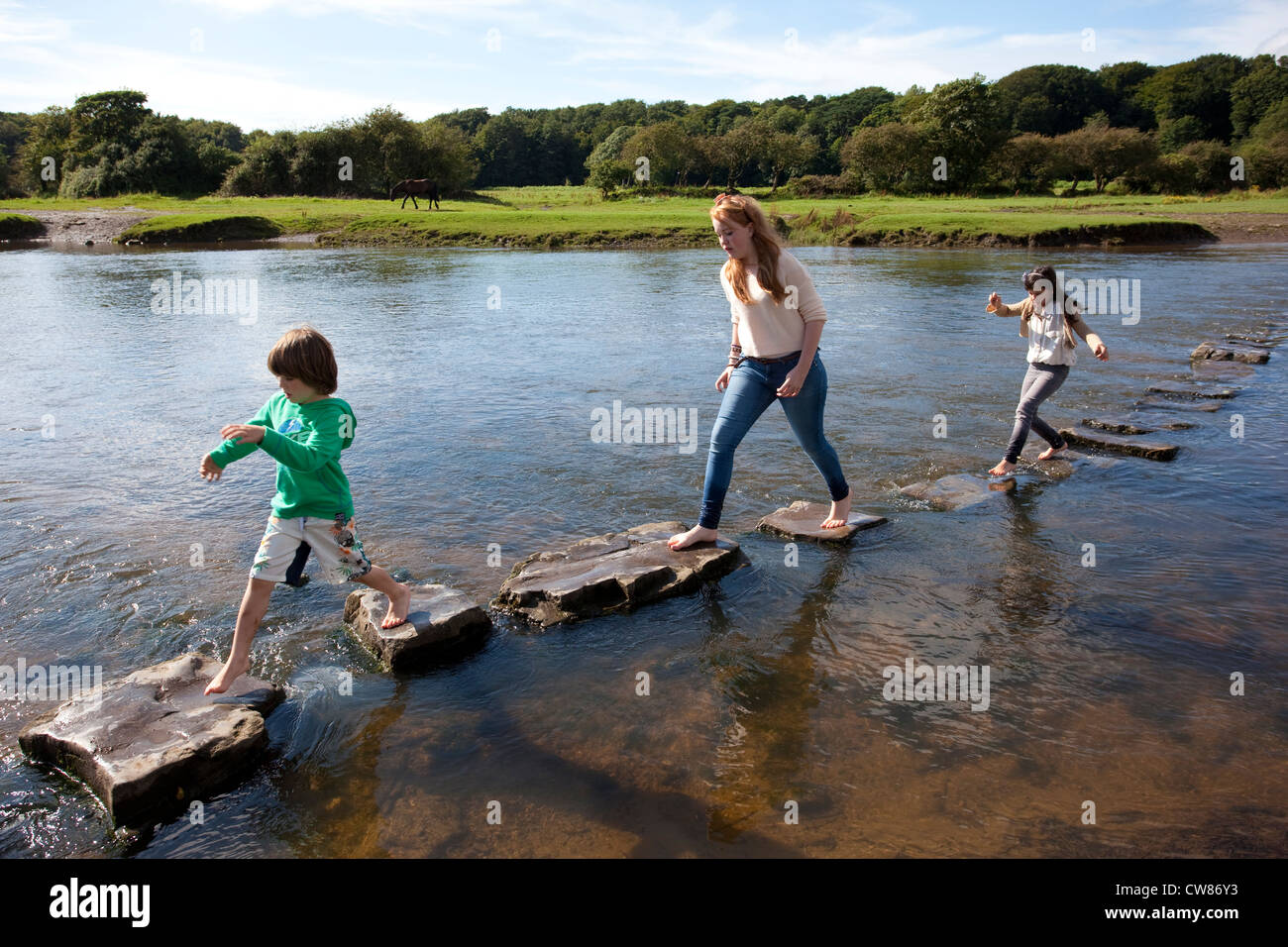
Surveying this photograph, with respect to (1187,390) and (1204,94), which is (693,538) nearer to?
(1187,390)

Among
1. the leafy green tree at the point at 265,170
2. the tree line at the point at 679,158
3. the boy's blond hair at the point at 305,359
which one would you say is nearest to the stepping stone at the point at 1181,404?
the boy's blond hair at the point at 305,359

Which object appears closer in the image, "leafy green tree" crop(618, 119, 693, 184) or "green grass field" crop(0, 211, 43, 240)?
"green grass field" crop(0, 211, 43, 240)

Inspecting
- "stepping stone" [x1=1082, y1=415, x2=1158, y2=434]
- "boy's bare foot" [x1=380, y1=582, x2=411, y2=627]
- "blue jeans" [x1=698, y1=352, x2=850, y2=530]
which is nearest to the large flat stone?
"stepping stone" [x1=1082, y1=415, x2=1158, y2=434]

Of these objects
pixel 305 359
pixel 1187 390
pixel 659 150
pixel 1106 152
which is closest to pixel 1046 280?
pixel 1187 390

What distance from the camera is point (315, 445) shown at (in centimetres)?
441

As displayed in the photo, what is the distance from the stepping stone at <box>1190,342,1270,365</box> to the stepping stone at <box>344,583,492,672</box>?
1350cm

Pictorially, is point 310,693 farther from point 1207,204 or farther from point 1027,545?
point 1207,204

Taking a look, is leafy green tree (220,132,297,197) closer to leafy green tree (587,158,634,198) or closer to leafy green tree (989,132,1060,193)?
leafy green tree (587,158,634,198)

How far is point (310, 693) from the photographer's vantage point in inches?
182

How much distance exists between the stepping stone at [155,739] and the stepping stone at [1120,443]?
8.27 m

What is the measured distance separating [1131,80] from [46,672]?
487ft

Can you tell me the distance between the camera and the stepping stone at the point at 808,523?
21.9ft

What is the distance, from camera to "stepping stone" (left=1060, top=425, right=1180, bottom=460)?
28.4ft

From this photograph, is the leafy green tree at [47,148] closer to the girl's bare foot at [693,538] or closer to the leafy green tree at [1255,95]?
the girl's bare foot at [693,538]
